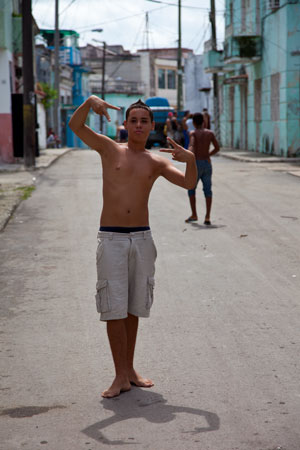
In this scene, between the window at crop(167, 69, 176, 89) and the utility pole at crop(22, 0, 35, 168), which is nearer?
the utility pole at crop(22, 0, 35, 168)

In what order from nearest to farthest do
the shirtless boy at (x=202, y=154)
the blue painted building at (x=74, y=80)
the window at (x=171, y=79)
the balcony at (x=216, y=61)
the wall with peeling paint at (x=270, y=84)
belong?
the shirtless boy at (x=202, y=154) < the wall with peeling paint at (x=270, y=84) < the balcony at (x=216, y=61) < the blue painted building at (x=74, y=80) < the window at (x=171, y=79)

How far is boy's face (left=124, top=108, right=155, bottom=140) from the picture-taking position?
4.70 m

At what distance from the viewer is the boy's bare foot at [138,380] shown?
15.7 ft

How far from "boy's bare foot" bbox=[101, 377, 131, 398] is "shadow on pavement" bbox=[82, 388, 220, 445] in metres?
0.03

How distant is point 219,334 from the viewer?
5914mm

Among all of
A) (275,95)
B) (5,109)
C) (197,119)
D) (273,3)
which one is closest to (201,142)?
(197,119)

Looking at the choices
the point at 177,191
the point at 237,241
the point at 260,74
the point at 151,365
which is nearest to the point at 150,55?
the point at 260,74

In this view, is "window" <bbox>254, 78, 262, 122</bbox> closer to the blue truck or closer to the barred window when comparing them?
the blue truck

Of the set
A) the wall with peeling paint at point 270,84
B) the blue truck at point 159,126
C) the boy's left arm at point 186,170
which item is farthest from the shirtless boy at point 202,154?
the blue truck at point 159,126

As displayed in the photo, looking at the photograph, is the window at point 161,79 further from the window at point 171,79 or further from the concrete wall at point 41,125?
the concrete wall at point 41,125

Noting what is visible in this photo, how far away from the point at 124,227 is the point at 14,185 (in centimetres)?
1476

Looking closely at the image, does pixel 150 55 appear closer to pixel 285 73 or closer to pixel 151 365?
pixel 285 73

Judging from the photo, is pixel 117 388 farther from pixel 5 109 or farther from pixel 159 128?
pixel 159 128

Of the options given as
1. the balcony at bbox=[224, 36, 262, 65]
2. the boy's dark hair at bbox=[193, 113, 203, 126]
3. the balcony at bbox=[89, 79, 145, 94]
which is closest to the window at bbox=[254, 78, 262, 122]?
the balcony at bbox=[224, 36, 262, 65]
